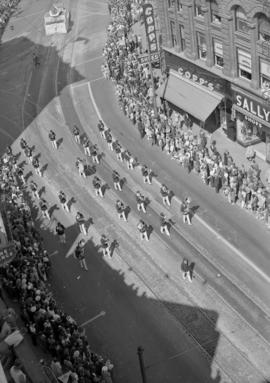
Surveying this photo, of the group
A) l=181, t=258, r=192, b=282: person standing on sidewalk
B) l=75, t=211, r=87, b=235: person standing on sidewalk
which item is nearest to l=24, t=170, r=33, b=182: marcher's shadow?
l=75, t=211, r=87, b=235: person standing on sidewalk

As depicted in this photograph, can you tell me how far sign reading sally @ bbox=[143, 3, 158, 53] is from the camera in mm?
41562

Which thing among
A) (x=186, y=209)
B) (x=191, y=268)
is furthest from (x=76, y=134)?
(x=191, y=268)

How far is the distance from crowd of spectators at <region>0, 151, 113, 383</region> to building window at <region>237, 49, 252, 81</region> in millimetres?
15616

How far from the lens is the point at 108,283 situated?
3134 centimetres

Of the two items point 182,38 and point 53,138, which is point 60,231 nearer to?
point 53,138

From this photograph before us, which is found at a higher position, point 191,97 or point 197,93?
point 197,93

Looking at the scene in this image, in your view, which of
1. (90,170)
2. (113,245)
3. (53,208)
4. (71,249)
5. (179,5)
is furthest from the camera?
(179,5)

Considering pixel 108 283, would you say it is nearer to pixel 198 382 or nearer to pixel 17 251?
pixel 17 251

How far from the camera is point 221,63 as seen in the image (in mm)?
39500

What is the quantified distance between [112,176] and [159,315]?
12.1 meters

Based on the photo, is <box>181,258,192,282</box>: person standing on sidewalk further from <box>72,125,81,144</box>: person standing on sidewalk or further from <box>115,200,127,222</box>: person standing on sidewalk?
<box>72,125,81,144</box>: person standing on sidewalk

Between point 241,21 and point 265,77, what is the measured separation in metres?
3.67

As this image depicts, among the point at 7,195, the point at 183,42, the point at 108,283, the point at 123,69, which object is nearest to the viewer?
the point at 108,283

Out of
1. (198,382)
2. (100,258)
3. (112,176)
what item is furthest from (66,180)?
(198,382)
